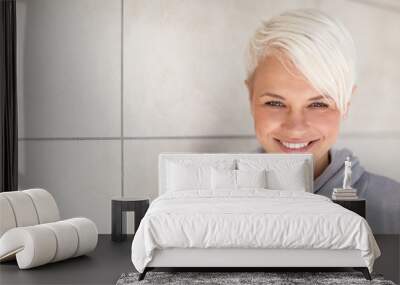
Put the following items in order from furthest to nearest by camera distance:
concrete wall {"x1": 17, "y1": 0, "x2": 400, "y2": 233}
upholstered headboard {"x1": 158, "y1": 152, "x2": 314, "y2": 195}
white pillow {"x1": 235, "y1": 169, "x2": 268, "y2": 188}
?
concrete wall {"x1": 17, "y1": 0, "x2": 400, "y2": 233}
upholstered headboard {"x1": 158, "y1": 152, "x2": 314, "y2": 195}
white pillow {"x1": 235, "y1": 169, "x2": 268, "y2": 188}

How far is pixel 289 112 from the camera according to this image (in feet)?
23.4

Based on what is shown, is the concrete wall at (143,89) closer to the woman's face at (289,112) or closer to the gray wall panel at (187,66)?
the gray wall panel at (187,66)

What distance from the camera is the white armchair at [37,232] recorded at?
525cm

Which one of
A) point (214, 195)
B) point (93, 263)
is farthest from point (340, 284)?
point (93, 263)

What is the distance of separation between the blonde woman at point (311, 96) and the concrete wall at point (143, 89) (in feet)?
0.39

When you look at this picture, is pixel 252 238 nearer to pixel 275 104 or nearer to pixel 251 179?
pixel 251 179

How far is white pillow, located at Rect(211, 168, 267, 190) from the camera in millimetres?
6461

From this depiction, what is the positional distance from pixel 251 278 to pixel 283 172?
6.37 ft

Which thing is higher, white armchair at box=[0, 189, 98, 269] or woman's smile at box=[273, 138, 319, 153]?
woman's smile at box=[273, 138, 319, 153]

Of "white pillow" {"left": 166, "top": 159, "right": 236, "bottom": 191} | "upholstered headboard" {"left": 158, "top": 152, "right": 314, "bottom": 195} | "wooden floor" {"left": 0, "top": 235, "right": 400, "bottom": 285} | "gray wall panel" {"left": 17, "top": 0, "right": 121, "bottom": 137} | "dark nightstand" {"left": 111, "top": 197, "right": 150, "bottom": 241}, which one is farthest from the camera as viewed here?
"gray wall panel" {"left": 17, "top": 0, "right": 121, "bottom": 137}

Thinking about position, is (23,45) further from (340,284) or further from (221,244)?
(340,284)

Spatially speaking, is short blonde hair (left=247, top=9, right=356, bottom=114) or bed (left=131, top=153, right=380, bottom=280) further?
short blonde hair (left=247, top=9, right=356, bottom=114)

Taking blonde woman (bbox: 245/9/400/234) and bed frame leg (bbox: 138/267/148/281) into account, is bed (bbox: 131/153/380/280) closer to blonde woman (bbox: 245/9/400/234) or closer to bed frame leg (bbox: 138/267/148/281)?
bed frame leg (bbox: 138/267/148/281)

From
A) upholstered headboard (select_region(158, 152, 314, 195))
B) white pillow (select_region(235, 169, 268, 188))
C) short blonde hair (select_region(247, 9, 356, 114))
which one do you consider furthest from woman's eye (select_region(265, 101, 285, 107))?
white pillow (select_region(235, 169, 268, 188))
